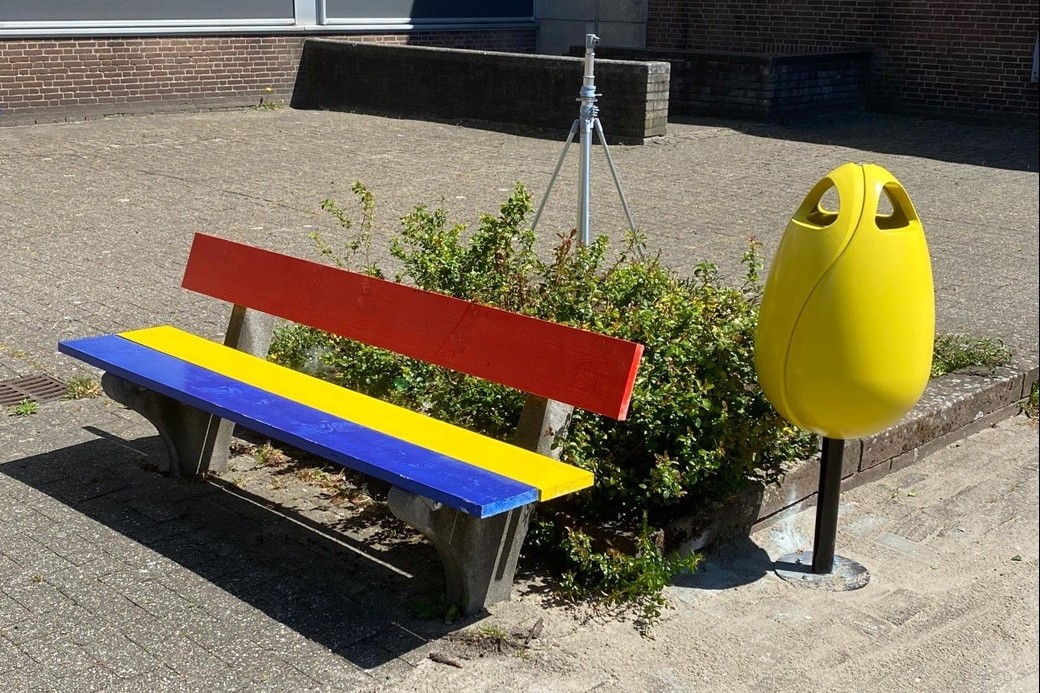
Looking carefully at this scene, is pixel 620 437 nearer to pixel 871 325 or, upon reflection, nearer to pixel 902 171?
pixel 871 325

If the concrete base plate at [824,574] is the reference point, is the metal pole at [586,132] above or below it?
above

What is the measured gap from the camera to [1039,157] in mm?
14039

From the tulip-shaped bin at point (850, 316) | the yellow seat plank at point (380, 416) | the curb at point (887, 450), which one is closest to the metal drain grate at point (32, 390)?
the yellow seat plank at point (380, 416)

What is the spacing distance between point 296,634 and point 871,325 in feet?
6.35

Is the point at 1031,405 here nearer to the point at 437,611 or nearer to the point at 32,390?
the point at 437,611

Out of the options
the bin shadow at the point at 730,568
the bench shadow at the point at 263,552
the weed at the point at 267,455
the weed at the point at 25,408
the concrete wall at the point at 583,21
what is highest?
the concrete wall at the point at 583,21

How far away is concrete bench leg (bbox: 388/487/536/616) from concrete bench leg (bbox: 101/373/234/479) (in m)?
1.29

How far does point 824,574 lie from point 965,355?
2116 mm

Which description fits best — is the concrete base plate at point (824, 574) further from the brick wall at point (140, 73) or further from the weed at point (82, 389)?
the brick wall at point (140, 73)

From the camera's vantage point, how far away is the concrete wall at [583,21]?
1992 centimetres

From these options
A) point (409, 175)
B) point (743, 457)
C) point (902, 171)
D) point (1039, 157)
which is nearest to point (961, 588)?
point (743, 457)

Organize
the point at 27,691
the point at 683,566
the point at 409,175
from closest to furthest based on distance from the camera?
the point at 27,691
the point at 683,566
the point at 409,175

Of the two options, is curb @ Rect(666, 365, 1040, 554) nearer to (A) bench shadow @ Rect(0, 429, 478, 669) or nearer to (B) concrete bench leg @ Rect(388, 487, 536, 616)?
(B) concrete bench leg @ Rect(388, 487, 536, 616)

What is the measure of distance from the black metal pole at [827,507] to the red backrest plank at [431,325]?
0.97 metres
